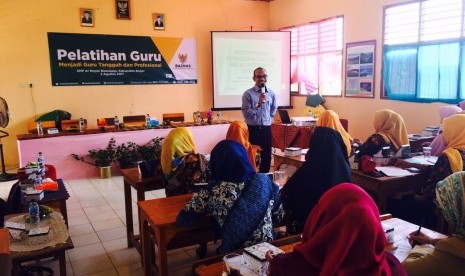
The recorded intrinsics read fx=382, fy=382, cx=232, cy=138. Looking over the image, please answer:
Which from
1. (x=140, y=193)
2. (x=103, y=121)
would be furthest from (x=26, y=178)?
(x=103, y=121)

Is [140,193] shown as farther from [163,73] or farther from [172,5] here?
[172,5]

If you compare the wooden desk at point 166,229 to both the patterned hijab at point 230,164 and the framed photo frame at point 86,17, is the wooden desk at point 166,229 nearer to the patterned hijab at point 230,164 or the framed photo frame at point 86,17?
the patterned hijab at point 230,164

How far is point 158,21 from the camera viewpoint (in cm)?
756

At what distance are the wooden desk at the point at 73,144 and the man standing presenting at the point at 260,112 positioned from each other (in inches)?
69.0

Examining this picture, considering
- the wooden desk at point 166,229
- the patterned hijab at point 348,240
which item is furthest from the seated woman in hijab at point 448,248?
the wooden desk at point 166,229

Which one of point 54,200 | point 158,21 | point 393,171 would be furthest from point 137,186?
point 158,21

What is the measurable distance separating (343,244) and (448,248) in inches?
20.9

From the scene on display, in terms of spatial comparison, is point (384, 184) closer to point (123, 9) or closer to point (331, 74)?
point (331, 74)

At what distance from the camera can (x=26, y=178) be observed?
3.54 m

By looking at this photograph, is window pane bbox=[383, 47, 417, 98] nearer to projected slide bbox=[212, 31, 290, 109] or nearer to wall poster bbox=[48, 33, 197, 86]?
projected slide bbox=[212, 31, 290, 109]

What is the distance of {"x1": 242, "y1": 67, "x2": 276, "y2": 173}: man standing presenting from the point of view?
16.1 feet

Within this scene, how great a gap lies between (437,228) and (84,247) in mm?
3033

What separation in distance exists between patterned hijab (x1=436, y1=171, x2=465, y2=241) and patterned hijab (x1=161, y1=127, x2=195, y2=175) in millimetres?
1956

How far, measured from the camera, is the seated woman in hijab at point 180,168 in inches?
113
